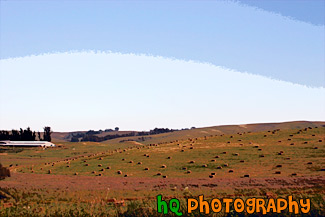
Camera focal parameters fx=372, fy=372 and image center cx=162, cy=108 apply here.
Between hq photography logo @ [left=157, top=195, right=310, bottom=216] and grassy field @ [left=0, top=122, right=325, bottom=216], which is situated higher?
hq photography logo @ [left=157, top=195, right=310, bottom=216]

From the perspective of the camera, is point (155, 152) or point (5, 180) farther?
point (155, 152)

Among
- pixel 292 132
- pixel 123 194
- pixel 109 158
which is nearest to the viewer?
pixel 123 194

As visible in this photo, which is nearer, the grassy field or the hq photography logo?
the hq photography logo

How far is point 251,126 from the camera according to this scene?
189250 millimetres

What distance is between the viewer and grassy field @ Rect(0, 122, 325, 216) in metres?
29.4

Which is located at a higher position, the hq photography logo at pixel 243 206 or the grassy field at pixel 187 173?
the hq photography logo at pixel 243 206

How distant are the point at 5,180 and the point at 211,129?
146 m

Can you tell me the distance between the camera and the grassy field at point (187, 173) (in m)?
29.4

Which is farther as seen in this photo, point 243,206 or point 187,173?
point 187,173

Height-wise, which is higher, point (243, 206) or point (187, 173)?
point (243, 206)

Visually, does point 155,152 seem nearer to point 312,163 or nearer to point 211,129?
point 312,163

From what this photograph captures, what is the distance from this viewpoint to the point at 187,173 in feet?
149

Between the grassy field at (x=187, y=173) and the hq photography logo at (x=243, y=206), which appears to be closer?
the hq photography logo at (x=243, y=206)

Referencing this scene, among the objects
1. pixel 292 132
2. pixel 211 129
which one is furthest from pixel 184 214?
pixel 211 129
